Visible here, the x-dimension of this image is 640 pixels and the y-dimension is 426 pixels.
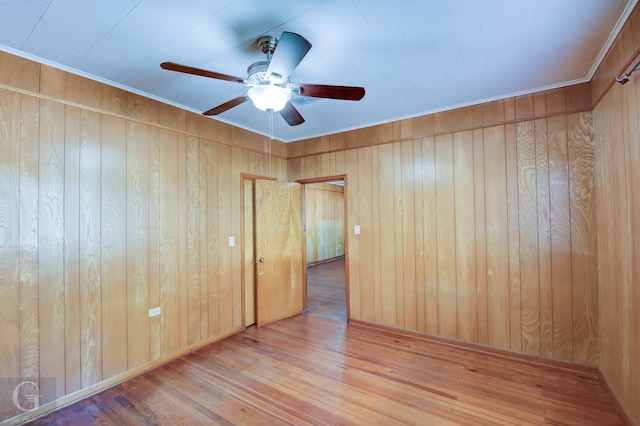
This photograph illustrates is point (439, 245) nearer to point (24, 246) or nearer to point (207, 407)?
point (207, 407)

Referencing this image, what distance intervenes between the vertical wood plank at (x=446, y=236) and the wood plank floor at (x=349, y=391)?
13.3 inches

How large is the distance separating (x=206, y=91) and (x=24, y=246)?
6.09 ft

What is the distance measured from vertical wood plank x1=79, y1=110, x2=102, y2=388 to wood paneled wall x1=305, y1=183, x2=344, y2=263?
5.59 metres

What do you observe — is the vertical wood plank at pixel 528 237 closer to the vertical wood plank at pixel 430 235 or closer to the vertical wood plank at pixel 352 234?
the vertical wood plank at pixel 430 235

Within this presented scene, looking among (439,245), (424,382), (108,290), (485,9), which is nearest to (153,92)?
(108,290)

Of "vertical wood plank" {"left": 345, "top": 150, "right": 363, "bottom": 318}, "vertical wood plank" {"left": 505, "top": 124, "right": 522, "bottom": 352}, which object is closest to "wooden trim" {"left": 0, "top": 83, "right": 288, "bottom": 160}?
"vertical wood plank" {"left": 345, "top": 150, "right": 363, "bottom": 318}

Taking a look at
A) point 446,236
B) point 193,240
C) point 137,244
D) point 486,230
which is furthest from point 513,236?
point 137,244

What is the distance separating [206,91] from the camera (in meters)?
2.62

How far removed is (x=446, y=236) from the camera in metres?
3.14

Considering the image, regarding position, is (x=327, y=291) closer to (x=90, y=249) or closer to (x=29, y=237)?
(x=90, y=249)

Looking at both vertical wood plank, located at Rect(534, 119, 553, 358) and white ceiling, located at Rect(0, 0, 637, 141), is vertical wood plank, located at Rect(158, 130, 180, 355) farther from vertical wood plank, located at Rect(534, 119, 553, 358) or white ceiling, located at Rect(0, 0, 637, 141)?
vertical wood plank, located at Rect(534, 119, 553, 358)


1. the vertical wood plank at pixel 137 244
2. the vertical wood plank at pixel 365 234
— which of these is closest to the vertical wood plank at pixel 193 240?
the vertical wood plank at pixel 137 244

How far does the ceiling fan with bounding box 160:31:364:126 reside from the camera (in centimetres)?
151

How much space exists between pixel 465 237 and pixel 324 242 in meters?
5.90
